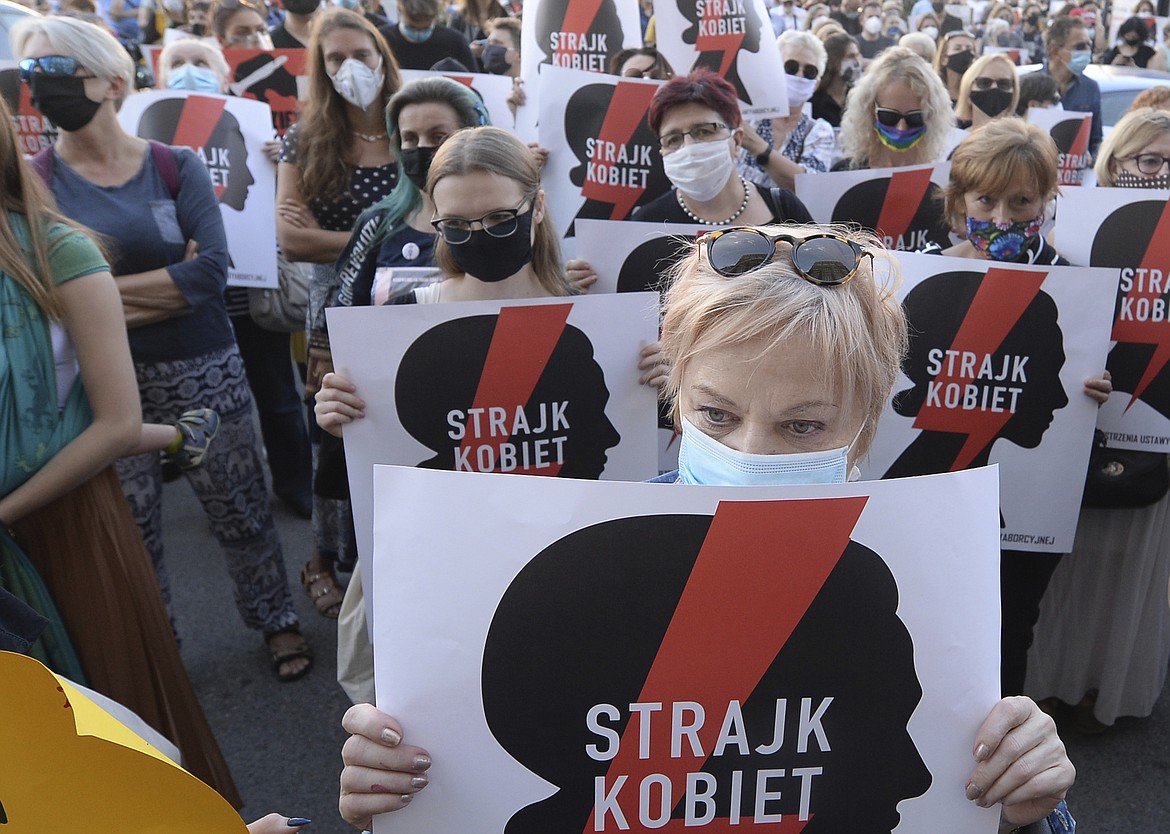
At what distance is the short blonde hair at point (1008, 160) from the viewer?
2.72 m

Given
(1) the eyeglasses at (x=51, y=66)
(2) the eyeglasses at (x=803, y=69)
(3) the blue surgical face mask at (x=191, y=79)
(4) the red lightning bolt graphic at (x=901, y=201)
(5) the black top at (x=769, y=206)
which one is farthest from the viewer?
(2) the eyeglasses at (x=803, y=69)

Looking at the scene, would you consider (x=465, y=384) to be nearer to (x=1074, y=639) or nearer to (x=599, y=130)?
(x=599, y=130)

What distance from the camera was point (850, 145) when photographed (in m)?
4.25

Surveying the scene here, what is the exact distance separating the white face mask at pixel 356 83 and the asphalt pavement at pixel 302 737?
82.2 inches

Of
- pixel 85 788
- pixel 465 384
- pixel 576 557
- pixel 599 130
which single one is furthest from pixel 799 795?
pixel 599 130

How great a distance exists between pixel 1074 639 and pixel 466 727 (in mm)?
2728

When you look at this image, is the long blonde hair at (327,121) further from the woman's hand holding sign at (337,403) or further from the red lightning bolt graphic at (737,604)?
the red lightning bolt graphic at (737,604)

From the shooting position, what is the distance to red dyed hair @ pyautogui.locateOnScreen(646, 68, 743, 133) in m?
3.15

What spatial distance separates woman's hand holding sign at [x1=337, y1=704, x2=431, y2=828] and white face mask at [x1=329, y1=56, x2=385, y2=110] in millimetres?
3120

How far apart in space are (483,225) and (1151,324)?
187cm

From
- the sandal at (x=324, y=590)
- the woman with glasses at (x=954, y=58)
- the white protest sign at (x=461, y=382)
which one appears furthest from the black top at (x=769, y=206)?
the woman with glasses at (x=954, y=58)

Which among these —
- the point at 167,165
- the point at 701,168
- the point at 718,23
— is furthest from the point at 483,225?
the point at 718,23

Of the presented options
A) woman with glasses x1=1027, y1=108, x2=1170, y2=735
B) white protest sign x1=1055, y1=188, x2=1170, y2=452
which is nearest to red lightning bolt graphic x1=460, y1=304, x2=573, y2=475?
white protest sign x1=1055, y1=188, x2=1170, y2=452

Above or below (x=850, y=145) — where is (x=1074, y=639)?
below
